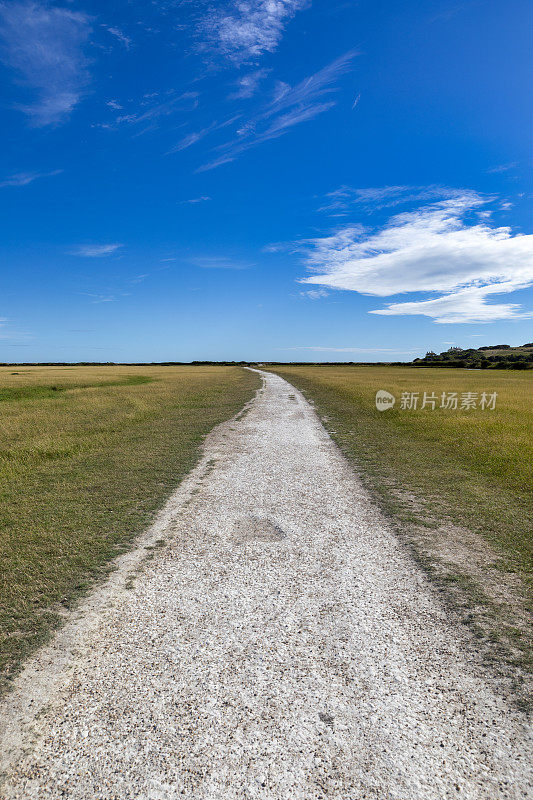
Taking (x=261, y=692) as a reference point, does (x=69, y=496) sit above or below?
above

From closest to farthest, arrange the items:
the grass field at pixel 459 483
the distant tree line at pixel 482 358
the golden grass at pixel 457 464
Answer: the grass field at pixel 459 483 < the golden grass at pixel 457 464 < the distant tree line at pixel 482 358

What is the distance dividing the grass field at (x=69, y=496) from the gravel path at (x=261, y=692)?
1.63 feet

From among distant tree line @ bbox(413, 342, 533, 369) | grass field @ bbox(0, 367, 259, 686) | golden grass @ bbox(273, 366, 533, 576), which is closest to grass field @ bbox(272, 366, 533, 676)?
golden grass @ bbox(273, 366, 533, 576)

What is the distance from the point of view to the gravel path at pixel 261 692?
265 centimetres

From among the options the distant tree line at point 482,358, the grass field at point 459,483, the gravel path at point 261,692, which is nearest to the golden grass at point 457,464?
the grass field at point 459,483

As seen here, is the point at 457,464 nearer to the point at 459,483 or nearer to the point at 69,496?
the point at 459,483

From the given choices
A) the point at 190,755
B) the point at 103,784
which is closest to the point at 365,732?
the point at 190,755

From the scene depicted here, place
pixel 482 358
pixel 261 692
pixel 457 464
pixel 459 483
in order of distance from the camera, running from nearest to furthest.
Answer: pixel 261 692 < pixel 459 483 < pixel 457 464 < pixel 482 358

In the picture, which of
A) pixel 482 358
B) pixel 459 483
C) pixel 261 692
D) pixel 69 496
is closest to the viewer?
pixel 261 692

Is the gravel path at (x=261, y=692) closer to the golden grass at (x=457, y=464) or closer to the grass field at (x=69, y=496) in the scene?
the grass field at (x=69, y=496)

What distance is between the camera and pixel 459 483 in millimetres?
9242

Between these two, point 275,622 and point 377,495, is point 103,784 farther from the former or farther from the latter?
point 377,495

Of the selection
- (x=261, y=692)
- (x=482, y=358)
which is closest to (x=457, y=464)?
(x=261, y=692)

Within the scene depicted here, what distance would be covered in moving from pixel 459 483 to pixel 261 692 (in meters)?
7.44
